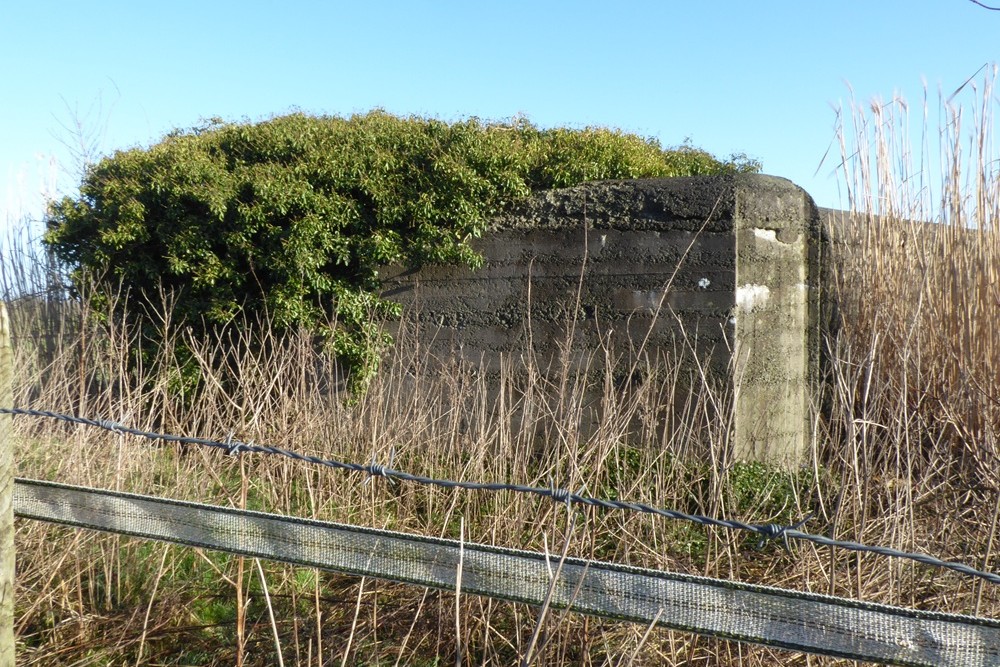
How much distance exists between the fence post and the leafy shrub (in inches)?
105

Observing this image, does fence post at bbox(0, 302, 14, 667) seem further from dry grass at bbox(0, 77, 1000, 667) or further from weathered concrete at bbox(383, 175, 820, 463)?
weathered concrete at bbox(383, 175, 820, 463)

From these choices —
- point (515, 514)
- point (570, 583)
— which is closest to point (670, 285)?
point (515, 514)

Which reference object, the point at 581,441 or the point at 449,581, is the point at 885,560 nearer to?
the point at 449,581

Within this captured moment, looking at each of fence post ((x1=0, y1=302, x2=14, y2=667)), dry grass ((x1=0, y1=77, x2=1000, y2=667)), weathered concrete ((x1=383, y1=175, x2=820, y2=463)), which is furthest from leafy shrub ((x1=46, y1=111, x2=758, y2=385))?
fence post ((x1=0, y1=302, x2=14, y2=667))

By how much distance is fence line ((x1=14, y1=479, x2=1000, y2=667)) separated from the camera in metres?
1.54

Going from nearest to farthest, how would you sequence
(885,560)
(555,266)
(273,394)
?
1. (885,560)
2. (273,394)
3. (555,266)

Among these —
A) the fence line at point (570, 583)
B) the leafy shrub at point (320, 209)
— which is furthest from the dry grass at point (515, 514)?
the leafy shrub at point (320, 209)

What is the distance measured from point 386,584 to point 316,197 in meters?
2.70

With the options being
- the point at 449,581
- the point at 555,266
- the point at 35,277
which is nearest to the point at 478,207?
the point at 555,266

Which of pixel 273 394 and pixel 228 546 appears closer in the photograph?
pixel 228 546

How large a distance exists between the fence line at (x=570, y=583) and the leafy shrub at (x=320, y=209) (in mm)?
2725

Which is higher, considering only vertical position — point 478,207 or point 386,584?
point 478,207

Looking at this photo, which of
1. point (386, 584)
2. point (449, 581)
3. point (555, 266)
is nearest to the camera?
point (449, 581)

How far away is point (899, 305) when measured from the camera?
466cm
